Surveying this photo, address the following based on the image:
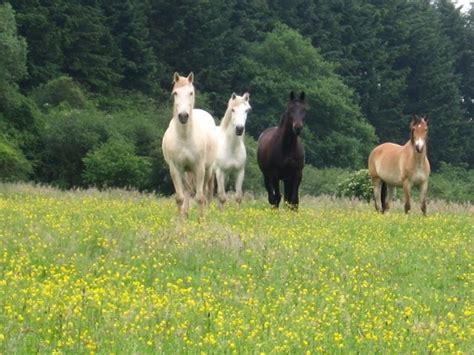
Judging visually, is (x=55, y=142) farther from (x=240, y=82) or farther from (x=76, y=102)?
(x=240, y=82)

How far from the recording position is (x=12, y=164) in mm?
44750

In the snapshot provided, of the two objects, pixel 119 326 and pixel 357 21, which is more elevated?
pixel 357 21

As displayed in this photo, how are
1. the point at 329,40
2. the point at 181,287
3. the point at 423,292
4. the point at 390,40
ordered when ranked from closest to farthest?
the point at 181,287 < the point at 423,292 < the point at 329,40 < the point at 390,40

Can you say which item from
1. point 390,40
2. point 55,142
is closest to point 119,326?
point 55,142

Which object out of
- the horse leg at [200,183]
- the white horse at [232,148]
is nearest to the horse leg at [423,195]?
the white horse at [232,148]

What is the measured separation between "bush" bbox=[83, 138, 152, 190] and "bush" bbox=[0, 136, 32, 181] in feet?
9.34

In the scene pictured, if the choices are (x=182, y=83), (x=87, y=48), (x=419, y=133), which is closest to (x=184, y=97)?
(x=182, y=83)

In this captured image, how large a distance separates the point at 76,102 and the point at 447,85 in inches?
1974

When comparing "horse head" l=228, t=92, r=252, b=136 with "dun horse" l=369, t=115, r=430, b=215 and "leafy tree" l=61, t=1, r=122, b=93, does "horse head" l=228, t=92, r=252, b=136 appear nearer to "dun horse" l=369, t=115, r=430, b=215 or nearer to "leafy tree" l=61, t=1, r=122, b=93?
"dun horse" l=369, t=115, r=430, b=215

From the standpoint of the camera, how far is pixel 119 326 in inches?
305

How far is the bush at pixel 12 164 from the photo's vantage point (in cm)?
4438

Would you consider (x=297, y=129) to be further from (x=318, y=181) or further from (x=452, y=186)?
(x=452, y=186)

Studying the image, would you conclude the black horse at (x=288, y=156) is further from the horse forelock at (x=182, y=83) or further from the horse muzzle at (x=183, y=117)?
the horse muzzle at (x=183, y=117)

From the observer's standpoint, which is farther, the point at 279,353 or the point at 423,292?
the point at 423,292
